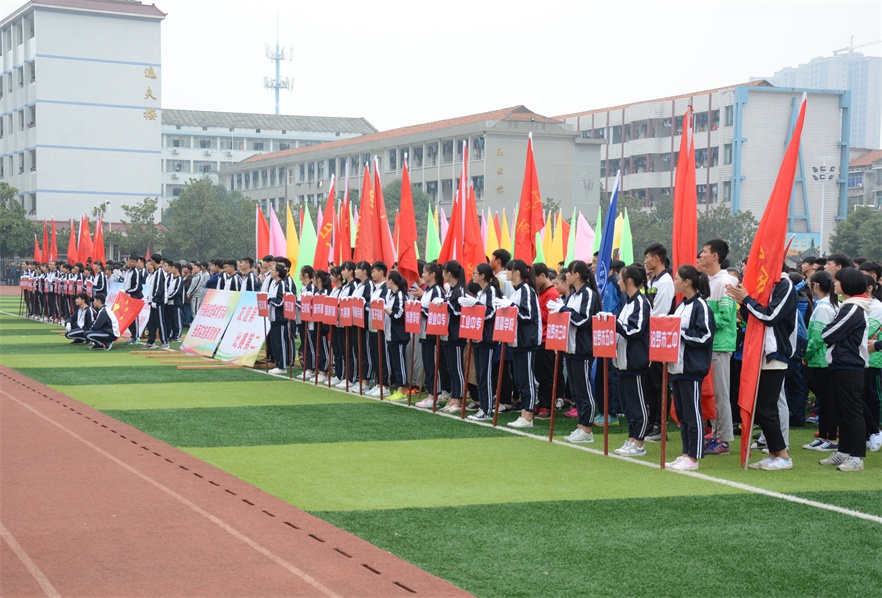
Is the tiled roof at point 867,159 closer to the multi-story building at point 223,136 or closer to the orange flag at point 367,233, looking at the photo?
the multi-story building at point 223,136

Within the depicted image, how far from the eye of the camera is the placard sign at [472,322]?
12.8 m

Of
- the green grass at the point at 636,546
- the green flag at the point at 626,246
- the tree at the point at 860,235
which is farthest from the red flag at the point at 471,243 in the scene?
the tree at the point at 860,235

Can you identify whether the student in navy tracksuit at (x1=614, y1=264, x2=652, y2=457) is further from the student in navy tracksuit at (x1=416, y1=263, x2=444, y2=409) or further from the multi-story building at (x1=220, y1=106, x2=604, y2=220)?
the multi-story building at (x1=220, y1=106, x2=604, y2=220)

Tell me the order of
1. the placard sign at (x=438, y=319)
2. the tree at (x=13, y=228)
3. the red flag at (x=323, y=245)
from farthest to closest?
the tree at (x=13, y=228)
the red flag at (x=323, y=245)
the placard sign at (x=438, y=319)

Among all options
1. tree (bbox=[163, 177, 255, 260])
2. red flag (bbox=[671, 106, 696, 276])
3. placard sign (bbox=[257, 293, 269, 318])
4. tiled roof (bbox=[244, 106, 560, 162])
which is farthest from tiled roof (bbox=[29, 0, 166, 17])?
red flag (bbox=[671, 106, 696, 276])

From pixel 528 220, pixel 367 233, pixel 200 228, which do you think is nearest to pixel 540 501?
pixel 528 220

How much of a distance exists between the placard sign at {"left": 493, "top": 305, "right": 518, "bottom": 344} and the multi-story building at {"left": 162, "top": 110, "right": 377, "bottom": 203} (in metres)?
102

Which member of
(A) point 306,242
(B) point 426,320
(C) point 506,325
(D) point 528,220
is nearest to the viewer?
(C) point 506,325

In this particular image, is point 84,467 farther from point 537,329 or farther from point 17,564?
point 537,329

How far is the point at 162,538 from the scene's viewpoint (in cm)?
711

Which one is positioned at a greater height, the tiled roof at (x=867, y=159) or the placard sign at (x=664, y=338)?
the tiled roof at (x=867, y=159)

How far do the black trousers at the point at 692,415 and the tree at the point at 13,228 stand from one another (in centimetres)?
5418

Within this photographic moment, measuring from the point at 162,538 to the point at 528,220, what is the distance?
8351mm

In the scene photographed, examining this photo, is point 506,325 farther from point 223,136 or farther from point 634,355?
point 223,136
